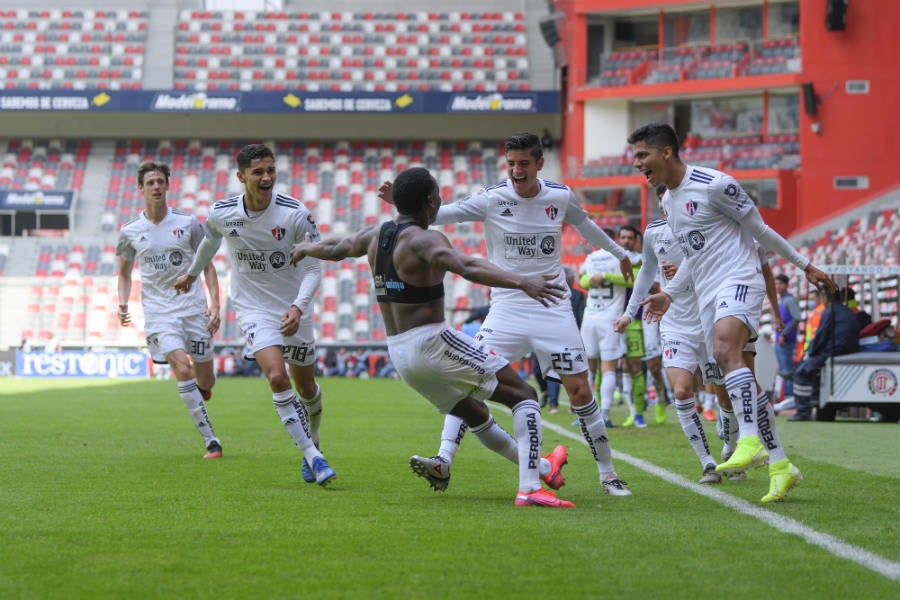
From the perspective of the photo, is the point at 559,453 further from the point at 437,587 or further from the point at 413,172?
the point at 437,587

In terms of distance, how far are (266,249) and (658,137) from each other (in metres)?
2.79

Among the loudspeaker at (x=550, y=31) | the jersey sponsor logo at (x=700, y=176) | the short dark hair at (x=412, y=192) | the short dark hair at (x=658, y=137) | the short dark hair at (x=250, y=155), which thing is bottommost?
the short dark hair at (x=412, y=192)

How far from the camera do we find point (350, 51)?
172ft

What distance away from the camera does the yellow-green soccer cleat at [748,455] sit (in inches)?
290

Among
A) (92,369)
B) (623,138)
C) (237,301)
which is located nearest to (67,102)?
(92,369)

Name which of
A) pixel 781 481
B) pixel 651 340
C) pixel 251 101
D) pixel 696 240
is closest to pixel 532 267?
pixel 696 240

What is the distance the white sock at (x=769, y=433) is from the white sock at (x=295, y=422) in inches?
111

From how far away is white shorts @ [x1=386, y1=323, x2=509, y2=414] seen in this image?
721 cm

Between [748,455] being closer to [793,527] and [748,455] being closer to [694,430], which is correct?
[793,527]

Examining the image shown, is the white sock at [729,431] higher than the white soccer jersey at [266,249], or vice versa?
the white soccer jersey at [266,249]

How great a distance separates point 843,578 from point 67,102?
46979 mm

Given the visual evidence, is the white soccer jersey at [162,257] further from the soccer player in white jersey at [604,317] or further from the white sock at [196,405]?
the soccer player in white jersey at [604,317]

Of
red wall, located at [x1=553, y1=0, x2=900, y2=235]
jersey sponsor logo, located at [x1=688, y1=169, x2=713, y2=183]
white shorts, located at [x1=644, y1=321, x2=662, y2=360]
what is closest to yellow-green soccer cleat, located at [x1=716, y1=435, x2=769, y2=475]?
jersey sponsor logo, located at [x1=688, y1=169, x2=713, y2=183]

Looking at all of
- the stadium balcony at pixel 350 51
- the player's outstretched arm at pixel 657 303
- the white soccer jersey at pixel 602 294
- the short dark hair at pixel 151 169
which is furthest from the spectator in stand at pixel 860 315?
the stadium balcony at pixel 350 51
